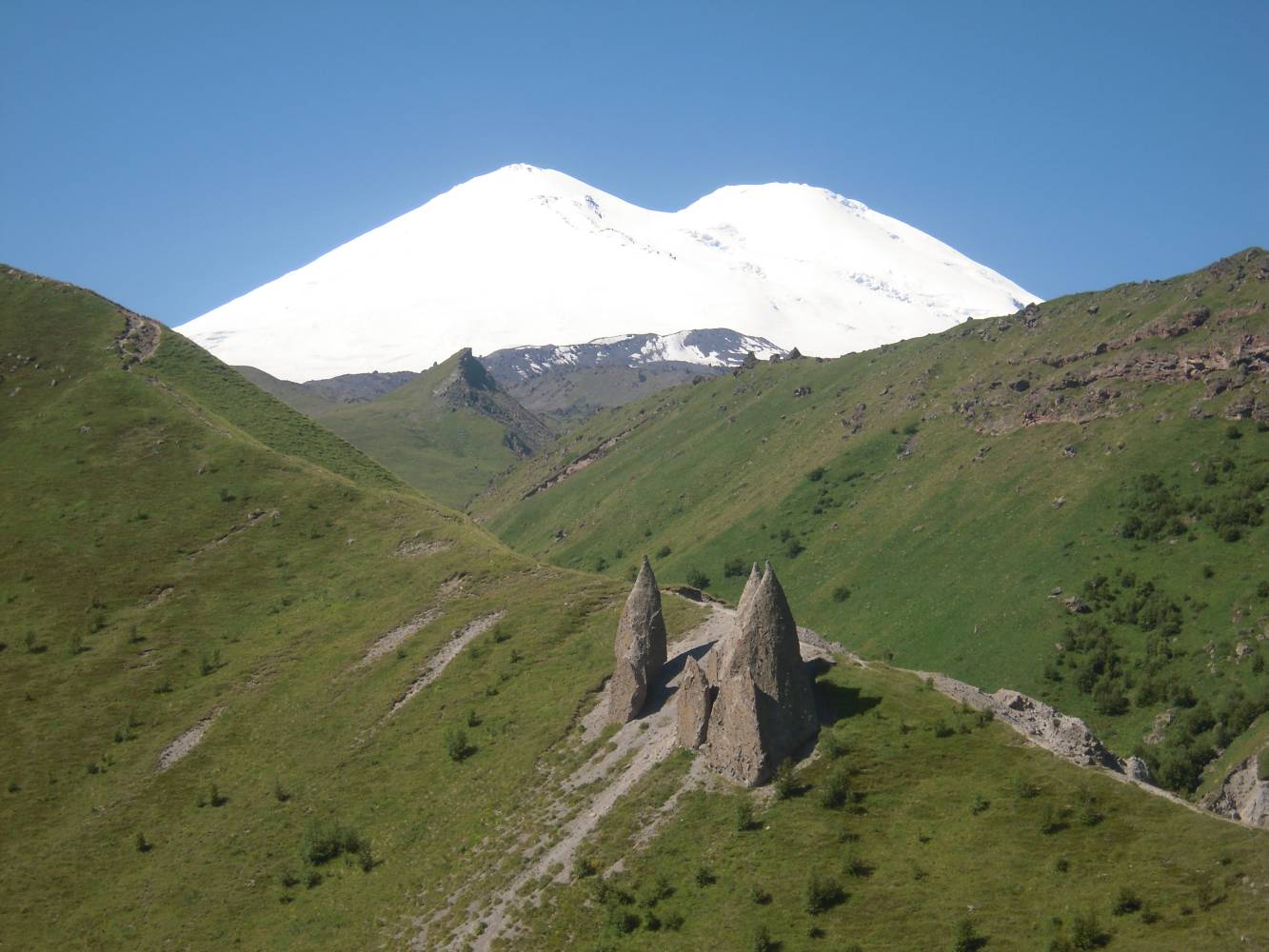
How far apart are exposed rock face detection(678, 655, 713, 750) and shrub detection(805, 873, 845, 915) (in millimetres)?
10281

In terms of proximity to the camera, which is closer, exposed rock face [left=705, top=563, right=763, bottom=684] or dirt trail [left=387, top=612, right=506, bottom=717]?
exposed rock face [left=705, top=563, right=763, bottom=684]

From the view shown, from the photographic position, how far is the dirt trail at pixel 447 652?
6669cm

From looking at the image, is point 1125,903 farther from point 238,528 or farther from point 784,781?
point 238,528

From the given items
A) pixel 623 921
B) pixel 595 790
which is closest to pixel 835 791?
pixel 623 921

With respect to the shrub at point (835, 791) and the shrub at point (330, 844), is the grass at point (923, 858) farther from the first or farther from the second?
the shrub at point (330, 844)

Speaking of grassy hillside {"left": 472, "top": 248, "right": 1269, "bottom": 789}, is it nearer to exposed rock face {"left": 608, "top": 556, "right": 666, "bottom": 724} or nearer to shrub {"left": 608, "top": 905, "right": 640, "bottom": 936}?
exposed rock face {"left": 608, "top": 556, "right": 666, "bottom": 724}

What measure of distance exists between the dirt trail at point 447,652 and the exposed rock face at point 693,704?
74.4 ft

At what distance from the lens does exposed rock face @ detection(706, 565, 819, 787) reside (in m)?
Answer: 46.2

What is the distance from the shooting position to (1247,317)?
124 metres

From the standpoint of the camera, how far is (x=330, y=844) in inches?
2167

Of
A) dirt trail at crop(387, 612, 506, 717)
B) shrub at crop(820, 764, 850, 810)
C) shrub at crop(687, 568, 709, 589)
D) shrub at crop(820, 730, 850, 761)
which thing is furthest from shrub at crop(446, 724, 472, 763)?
shrub at crop(687, 568, 709, 589)

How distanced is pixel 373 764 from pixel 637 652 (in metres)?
17.6

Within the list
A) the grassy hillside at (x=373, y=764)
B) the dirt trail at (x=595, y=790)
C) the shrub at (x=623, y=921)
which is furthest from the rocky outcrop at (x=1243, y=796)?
the shrub at (x=623, y=921)

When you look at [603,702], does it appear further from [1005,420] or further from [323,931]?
[1005,420]
